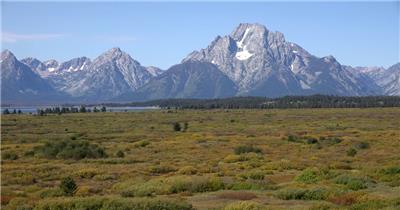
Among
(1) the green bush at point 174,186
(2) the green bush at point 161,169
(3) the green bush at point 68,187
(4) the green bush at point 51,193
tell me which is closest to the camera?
(4) the green bush at point 51,193

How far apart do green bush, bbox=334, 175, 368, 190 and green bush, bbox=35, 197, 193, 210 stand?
10856 mm

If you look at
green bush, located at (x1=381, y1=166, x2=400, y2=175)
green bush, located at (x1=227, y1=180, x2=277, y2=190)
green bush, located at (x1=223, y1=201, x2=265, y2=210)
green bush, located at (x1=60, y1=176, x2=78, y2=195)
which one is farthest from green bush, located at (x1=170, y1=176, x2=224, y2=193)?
green bush, located at (x1=381, y1=166, x2=400, y2=175)

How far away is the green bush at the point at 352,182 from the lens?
1152 inches

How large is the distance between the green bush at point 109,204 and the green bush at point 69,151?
31.9 m

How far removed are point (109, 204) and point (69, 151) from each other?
33874 millimetres

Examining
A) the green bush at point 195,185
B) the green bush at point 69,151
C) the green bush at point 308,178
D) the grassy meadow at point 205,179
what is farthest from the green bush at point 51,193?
the green bush at point 69,151

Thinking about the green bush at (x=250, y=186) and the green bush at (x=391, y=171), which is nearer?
the green bush at (x=250, y=186)

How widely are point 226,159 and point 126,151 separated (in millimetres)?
15627

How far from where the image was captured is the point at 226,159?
4897 centimetres

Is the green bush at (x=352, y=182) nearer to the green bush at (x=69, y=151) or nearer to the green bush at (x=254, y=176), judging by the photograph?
the green bush at (x=254, y=176)

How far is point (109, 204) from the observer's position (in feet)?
71.2

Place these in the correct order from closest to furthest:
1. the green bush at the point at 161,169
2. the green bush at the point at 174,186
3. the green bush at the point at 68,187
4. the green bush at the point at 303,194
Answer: the green bush at the point at 303,194 < the green bush at the point at 68,187 < the green bush at the point at 174,186 < the green bush at the point at 161,169

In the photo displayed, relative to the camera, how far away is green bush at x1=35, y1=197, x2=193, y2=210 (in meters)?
21.3

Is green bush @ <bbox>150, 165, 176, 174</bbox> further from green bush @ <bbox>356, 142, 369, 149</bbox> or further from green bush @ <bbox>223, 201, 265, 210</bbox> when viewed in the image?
green bush @ <bbox>356, 142, 369, 149</bbox>
